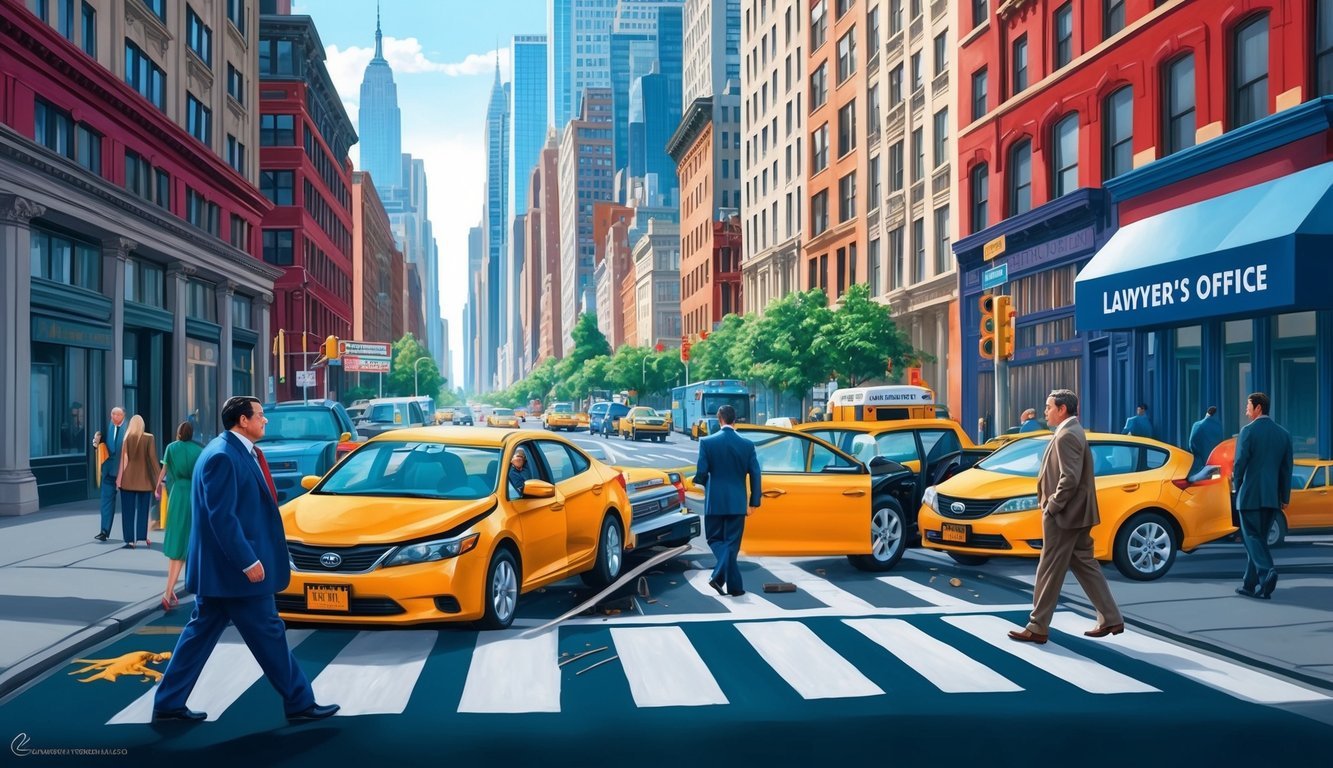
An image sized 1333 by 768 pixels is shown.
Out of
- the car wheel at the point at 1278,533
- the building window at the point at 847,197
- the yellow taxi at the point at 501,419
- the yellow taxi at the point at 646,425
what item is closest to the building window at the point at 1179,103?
the car wheel at the point at 1278,533

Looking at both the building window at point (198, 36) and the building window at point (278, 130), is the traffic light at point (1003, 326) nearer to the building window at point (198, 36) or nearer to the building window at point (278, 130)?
the building window at point (198, 36)

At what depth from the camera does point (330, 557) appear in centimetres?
886

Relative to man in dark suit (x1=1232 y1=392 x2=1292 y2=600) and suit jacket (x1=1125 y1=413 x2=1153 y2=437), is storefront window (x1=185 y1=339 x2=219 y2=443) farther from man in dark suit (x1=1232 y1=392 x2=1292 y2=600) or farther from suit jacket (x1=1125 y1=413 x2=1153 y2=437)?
man in dark suit (x1=1232 y1=392 x2=1292 y2=600)

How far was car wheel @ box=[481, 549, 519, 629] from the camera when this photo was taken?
931 cm

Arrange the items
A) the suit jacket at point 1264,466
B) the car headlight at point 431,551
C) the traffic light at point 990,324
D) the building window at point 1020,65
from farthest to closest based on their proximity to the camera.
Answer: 1. the building window at point 1020,65
2. the traffic light at point 990,324
3. the suit jacket at point 1264,466
4. the car headlight at point 431,551

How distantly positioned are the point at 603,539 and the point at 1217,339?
16.9 meters

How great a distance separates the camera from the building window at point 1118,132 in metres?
28.1

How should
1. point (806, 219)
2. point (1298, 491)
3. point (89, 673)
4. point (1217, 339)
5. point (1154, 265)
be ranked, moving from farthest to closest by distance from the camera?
point (806, 219)
point (1217, 339)
point (1154, 265)
point (1298, 491)
point (89, 673)

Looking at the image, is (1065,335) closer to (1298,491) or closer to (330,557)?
(1298,491)

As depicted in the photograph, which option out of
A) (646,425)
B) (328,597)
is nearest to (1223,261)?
(328,597)

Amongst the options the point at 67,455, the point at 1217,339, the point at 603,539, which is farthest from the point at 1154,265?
the point at 67,455

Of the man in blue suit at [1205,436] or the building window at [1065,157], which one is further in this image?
the building window at [1065,157]

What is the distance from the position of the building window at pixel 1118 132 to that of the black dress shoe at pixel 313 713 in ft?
83.1

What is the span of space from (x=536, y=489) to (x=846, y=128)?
156ft
